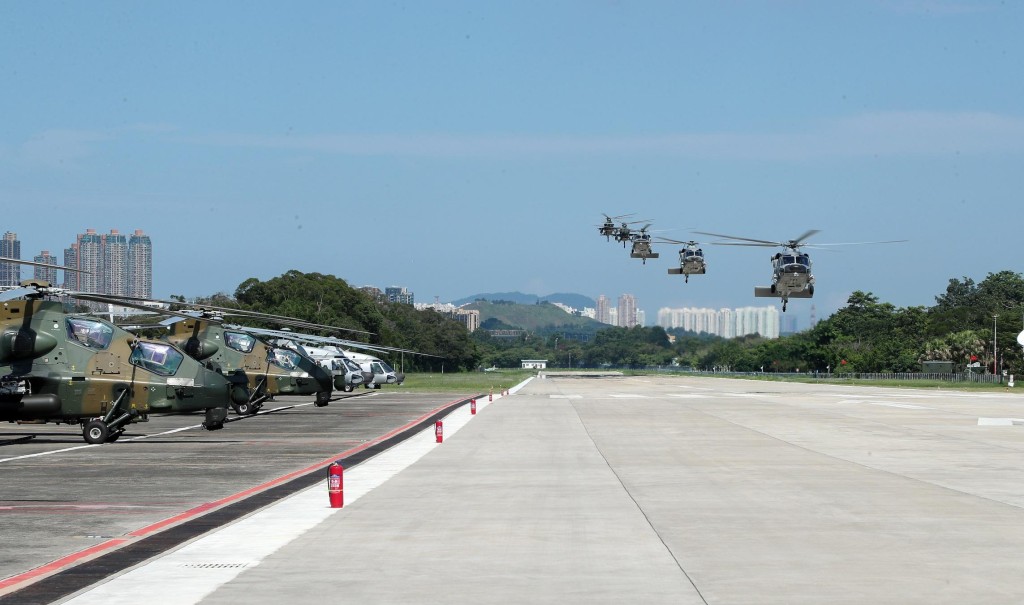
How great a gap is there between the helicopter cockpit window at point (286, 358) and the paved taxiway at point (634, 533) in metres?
19.2

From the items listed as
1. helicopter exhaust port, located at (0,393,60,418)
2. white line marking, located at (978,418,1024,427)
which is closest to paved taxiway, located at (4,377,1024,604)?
helicopter exhaust port, located at (0,393,60,418)

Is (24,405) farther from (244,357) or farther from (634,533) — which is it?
(634,533)

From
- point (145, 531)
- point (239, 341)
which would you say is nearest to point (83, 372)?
point (239, 341)

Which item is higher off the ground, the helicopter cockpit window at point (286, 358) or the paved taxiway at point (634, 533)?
the helicopter cockpit window at point (286, 358)

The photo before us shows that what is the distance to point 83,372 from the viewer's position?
29984 millimetres

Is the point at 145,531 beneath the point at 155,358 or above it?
beneath

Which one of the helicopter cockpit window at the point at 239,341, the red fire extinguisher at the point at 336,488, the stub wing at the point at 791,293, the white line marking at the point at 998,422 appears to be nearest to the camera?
the red fire extinguisher at the point at 336,488

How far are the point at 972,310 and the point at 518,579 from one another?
17838 cm

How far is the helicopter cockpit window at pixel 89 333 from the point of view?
30.4 meters

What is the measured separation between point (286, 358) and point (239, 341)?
2.94 m

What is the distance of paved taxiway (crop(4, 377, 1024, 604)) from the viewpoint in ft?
35.4

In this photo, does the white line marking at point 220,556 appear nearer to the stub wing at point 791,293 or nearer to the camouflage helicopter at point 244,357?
the camouflage helicopter at point 244,357

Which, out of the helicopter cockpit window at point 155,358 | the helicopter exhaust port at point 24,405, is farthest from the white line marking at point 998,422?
the helicopter exhaust port at point 24,405

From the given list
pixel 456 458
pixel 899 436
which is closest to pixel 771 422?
pixel 899 436
